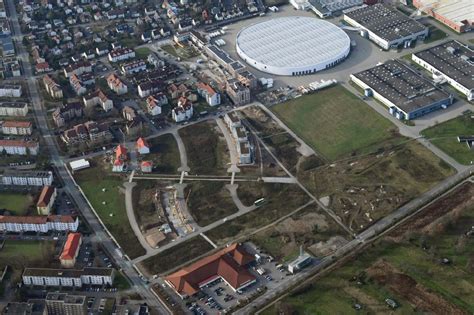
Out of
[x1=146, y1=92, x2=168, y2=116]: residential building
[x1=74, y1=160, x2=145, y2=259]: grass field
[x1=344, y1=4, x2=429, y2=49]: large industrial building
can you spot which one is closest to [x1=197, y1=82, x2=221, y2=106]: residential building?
[x1=146, y1=92, x2=168, y2=116]: residential building

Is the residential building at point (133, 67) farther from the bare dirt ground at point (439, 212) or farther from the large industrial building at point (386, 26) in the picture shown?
the bare dirt ground at point (439, 212)

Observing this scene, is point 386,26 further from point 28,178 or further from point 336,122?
point 28,178

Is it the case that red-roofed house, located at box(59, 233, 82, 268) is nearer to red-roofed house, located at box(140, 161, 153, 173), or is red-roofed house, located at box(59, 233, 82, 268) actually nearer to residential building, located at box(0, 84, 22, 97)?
red-roofed house, located at box(140, 161, 153, 173)

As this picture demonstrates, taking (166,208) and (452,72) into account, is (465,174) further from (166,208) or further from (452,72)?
(166,208)

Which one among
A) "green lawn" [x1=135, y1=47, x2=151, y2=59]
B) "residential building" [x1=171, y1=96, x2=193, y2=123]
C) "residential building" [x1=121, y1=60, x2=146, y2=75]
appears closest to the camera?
"residential building" [x1=171, y1=96, x2=193, y2=123]

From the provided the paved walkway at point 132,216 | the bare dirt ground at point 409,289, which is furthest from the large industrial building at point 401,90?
the paved walkway at point 132,216

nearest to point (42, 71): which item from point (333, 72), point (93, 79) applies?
point (93, 79)
